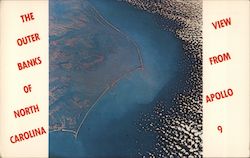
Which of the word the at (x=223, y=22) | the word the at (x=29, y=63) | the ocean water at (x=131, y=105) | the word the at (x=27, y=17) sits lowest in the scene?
the ocean water at (x=131, y=105)

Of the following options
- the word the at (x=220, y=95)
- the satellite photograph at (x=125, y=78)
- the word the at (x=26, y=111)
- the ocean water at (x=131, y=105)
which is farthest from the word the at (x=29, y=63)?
the word the at (x=220, y=95)

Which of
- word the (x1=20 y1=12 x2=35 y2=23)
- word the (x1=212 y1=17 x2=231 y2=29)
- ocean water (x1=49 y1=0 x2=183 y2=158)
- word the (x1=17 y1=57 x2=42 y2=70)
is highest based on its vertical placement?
word the (x1=20 y1=12 x2=35 y2=23)

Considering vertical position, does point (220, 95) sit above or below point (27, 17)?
below

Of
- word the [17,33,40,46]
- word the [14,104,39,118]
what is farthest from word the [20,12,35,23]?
word the [14,104,39,118]

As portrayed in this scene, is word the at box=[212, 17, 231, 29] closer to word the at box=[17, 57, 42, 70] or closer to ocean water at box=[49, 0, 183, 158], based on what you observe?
ocean water at box=[49, 0, 183, 158]

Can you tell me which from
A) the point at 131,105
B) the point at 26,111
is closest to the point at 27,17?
the point at 26,111

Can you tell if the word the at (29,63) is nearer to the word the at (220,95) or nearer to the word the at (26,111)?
the word the at (26,111)

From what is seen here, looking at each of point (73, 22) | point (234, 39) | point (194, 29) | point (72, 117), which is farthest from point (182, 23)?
point (72, 117)

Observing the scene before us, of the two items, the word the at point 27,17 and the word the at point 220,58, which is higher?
the word the at point 27,17

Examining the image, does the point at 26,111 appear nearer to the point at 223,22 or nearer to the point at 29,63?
the point at 29,63
